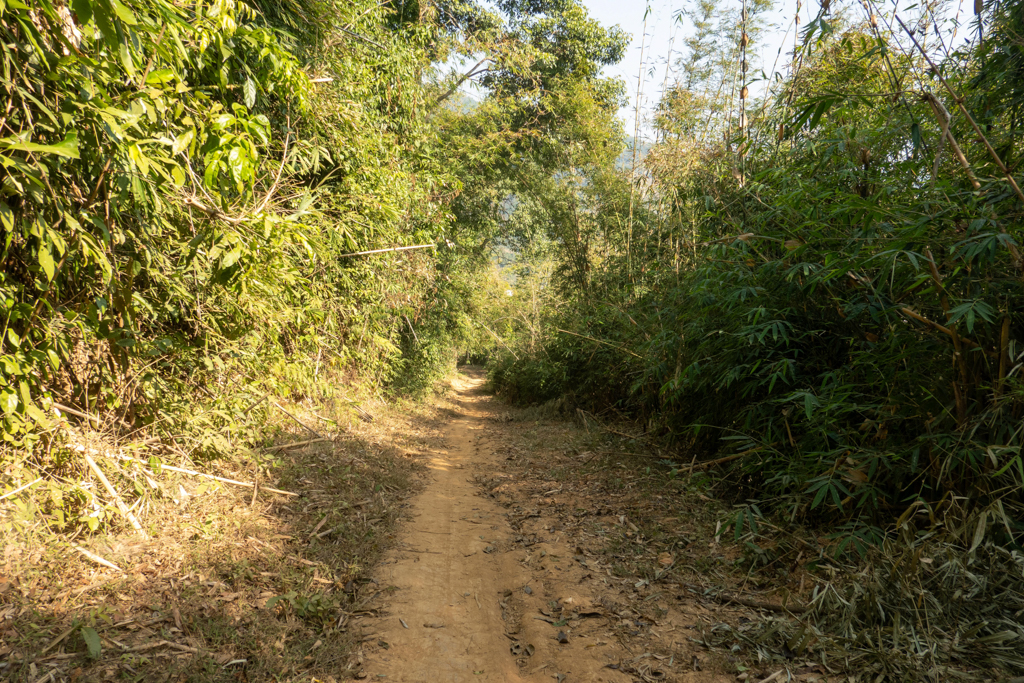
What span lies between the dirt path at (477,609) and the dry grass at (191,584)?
0.21 meters

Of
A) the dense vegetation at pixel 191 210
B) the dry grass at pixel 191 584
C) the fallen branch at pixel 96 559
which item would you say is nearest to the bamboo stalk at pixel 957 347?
the dry grass at pixel 191 584

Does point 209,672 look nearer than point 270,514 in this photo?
Yes

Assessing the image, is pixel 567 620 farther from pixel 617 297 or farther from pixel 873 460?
pixel 617 297

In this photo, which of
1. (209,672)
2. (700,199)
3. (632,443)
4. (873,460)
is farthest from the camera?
(632,443)

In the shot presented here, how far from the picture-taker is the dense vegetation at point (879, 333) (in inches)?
92.3

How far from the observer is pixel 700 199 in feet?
17.9

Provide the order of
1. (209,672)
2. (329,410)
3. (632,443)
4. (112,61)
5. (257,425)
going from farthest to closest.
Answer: (329,410) < (632,443) < (257,425) < (112,61) < (209,672)

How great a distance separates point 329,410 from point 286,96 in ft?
13.4

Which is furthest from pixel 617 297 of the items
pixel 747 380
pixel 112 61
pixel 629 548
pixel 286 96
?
pixel 112 61

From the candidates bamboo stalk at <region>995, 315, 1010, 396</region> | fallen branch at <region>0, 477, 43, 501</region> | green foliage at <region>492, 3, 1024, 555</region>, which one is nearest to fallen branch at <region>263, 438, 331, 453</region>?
fallen branch at <region>0, 477, 43, 501</region>

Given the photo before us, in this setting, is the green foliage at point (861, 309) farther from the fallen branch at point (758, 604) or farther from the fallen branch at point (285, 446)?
the fallen branch at point (285, 446)

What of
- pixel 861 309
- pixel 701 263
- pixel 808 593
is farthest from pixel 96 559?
pixel 701 263

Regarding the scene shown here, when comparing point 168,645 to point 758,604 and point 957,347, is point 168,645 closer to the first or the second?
point 758,604

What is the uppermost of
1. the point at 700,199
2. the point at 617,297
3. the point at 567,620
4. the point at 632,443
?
the point at 700,199
